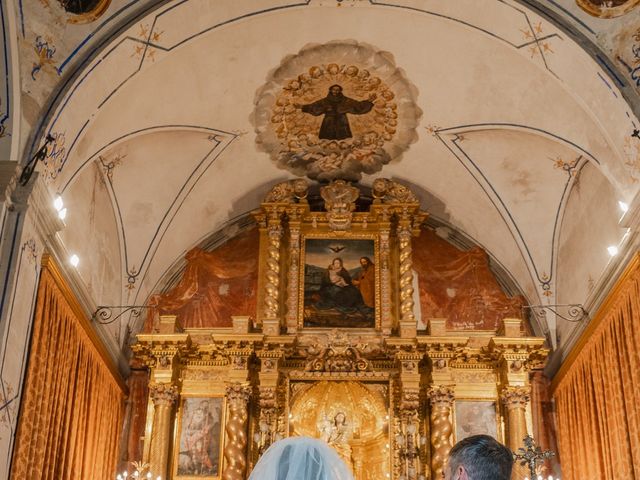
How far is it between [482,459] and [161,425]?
11.5m

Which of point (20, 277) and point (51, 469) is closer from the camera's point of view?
point (20, 277)

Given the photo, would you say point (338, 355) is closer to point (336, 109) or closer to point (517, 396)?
point (517, 396)

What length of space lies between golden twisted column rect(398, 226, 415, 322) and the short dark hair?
11.4 metres

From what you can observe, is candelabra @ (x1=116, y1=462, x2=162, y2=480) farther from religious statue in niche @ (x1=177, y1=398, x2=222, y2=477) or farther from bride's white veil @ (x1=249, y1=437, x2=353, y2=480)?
bride's white veil @ (x1=249, y1=437, x2=353, y2=480)

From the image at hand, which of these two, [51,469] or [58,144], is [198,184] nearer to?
[58,144]

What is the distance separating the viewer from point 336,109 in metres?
15.6

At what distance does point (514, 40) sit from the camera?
42.2ft

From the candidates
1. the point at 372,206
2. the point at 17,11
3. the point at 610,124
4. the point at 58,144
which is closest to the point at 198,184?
the point at 372,206

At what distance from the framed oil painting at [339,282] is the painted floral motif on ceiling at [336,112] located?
1370mm

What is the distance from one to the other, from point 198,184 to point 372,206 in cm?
314

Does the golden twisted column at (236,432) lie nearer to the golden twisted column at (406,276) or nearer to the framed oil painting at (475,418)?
the golden twisted column at (406,276)

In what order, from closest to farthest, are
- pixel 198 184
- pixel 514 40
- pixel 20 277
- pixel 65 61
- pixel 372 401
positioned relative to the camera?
pixel 20 277
pixel 65 61
pixel 514 40
pixel 372 401
pixel 198 184

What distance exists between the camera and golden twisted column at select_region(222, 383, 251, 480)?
47.3 ft

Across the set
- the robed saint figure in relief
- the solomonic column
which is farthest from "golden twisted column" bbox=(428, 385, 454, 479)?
the robed saint figure in relief
